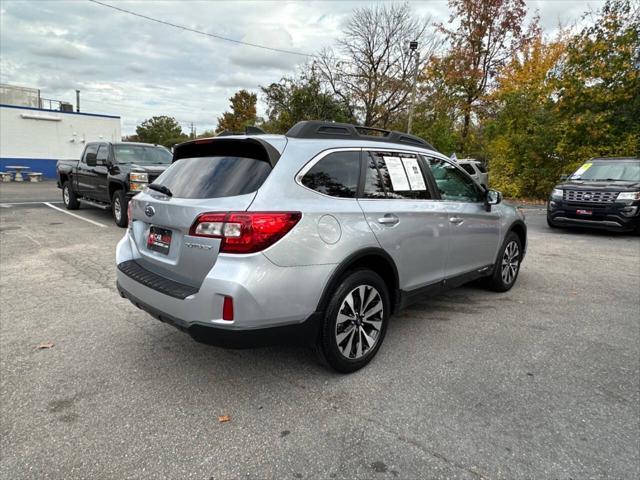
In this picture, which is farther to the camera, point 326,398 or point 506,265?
point 506,265

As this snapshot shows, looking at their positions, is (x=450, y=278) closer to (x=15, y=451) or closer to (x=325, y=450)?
(x=325, y=450)

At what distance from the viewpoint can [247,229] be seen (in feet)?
7.99

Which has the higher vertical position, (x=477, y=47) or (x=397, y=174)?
(x=477, y=47)

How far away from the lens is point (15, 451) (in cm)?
221

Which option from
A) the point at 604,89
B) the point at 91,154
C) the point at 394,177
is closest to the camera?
the point at 394,177

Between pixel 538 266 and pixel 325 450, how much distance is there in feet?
18.1

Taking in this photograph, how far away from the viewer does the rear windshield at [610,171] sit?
32.1 ft

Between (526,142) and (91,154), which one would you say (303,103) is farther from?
(91,154)

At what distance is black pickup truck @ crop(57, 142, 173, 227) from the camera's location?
28.4ft

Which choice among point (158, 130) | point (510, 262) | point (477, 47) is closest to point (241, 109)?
point (477, 47)

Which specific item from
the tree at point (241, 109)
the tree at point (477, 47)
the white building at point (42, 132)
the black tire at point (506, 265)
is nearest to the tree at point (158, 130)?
the tree at point (241, 109)

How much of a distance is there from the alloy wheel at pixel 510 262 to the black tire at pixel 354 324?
242 centimetres

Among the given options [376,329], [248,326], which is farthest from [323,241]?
[376,329]

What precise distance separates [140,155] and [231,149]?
7.87 meters
